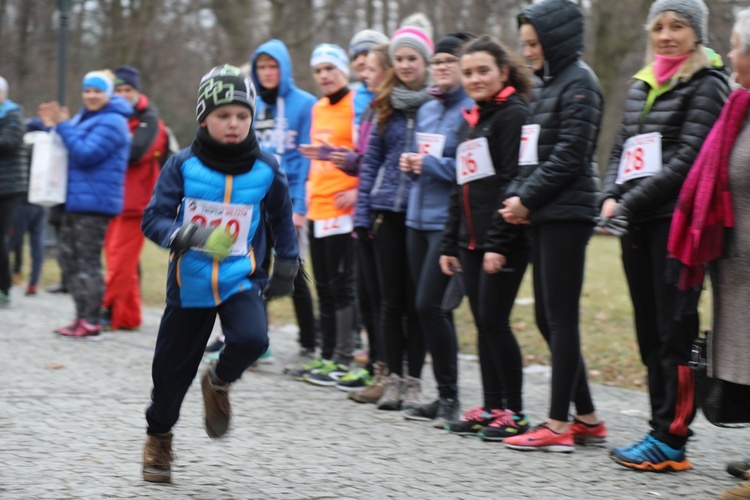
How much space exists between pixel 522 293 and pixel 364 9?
40.1 ft

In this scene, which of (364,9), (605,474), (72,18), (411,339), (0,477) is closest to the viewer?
(0,477)

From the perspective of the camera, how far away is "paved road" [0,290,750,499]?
4.75m

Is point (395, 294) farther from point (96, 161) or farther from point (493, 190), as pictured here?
point (96, 161)

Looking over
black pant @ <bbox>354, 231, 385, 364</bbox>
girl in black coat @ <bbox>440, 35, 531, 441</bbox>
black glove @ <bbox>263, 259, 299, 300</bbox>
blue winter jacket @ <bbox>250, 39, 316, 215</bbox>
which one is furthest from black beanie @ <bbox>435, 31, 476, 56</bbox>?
black glove @ <bbox>263, 259, 299, 300</bbox>

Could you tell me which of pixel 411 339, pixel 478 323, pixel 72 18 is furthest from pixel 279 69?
pixel 72 18

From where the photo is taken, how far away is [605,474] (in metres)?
5.23

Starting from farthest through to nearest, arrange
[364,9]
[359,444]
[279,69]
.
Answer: [364,9] < [279,69] < [359,444]

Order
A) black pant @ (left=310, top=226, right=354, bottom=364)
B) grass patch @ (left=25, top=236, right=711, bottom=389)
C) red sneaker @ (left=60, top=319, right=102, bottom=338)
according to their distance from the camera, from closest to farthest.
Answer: black pant @ (left=310, top=226, right=354, bottom=364)
grass patch @ (left=25, top=236, right=711, bottom=389)
red sneaker @ (left=60, top=319, right=102, bottom=338)

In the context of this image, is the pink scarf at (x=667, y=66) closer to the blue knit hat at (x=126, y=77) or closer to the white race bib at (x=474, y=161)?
the white race bib at (x=474, y=161)

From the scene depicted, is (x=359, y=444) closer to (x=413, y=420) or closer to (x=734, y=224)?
(x=413, y=420)

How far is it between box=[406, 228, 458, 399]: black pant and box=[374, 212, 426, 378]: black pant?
41cm

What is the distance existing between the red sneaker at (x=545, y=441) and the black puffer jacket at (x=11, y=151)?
7001mm

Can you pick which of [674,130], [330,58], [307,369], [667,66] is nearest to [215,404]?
[674,130]

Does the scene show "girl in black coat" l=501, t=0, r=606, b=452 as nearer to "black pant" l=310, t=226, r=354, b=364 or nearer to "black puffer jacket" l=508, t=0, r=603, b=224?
"black puffer jacket" l=508, t=0, r=603, b=224
